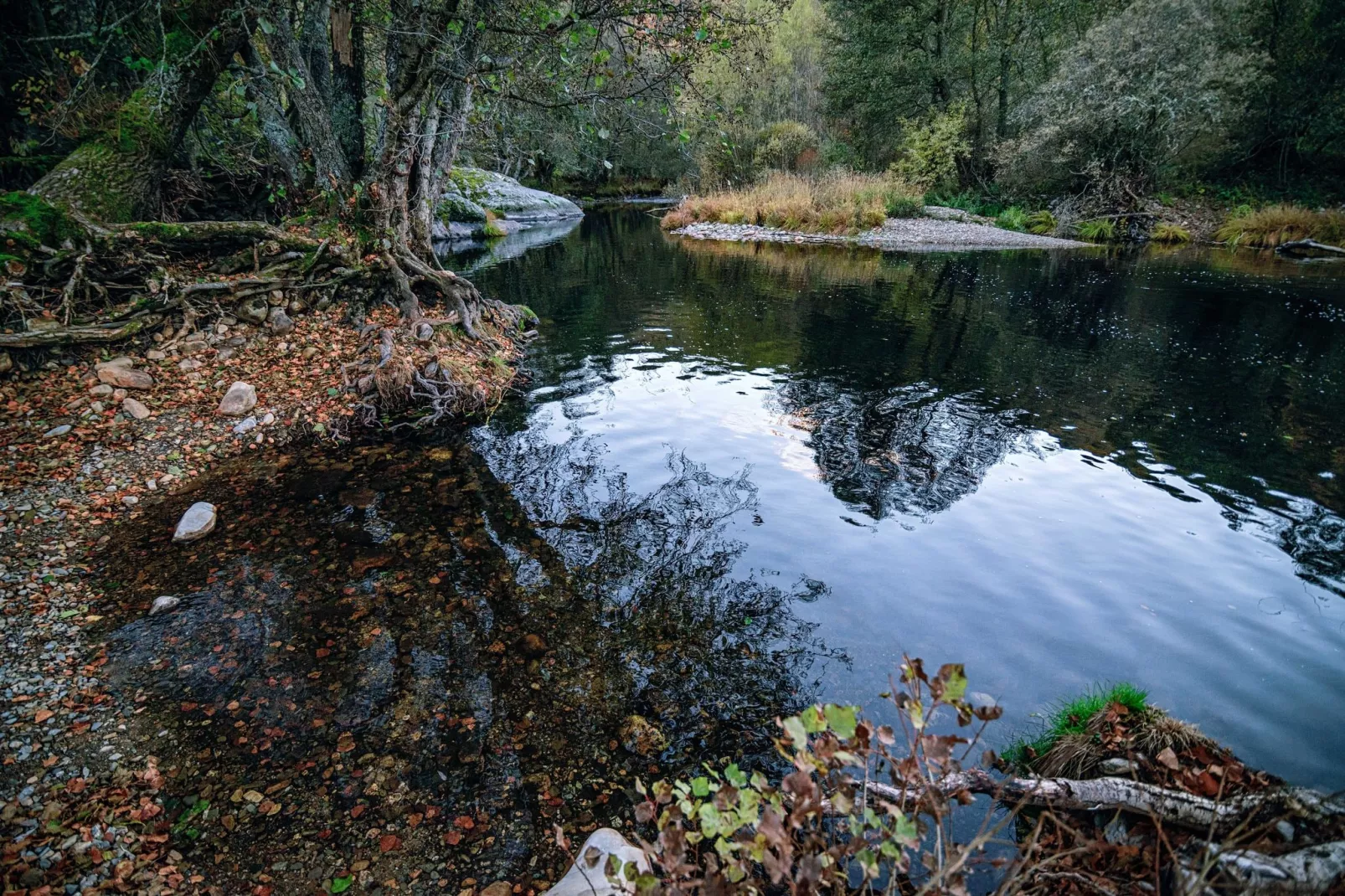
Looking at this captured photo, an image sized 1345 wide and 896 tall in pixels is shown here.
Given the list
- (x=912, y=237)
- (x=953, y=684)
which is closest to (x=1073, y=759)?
(x=953, y=684)

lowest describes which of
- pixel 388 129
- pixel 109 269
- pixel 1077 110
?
pixel 109 269

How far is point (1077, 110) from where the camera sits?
87.8 feet

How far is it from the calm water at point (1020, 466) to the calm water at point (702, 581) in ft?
0.13

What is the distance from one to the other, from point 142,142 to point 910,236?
24.0 m

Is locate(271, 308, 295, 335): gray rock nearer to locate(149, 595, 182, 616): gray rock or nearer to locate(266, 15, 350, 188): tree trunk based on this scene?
locate(266, 15, 350, 188): tree trunk

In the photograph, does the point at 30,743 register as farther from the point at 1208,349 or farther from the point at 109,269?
the point at 1208,349

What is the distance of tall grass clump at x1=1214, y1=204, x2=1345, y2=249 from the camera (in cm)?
2238

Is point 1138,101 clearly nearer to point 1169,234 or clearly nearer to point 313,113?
point 1169,234

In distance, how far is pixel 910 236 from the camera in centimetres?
2538

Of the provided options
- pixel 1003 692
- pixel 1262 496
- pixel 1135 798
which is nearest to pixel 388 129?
pixel 1003 692

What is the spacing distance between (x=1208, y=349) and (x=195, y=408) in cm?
1538

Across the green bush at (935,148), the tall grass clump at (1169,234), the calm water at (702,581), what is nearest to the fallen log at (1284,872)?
the calm water at (702,581)

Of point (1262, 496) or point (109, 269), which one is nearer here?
point (1262, 496)

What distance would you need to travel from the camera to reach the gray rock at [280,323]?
8.65 m
